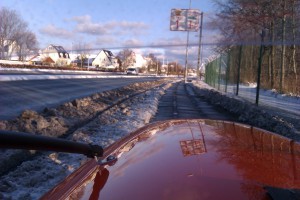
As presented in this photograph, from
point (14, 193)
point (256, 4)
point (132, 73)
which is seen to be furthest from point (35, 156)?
point (132, 73)

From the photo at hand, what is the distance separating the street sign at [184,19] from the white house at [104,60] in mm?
88788

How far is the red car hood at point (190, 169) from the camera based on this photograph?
200 centimetres

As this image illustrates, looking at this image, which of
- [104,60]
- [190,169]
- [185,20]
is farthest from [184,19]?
[104,60]

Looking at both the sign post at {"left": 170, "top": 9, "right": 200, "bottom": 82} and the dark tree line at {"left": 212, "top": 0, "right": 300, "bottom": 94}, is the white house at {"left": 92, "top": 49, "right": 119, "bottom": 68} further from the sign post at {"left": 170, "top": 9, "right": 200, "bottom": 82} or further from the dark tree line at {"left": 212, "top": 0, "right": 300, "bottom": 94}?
the dark tree line at {"left": 212, "top": 0, "right": 300, "bottom": 94}

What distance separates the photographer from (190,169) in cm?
230

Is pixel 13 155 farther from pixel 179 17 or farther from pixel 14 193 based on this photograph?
pixel 179 17

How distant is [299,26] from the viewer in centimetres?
2073

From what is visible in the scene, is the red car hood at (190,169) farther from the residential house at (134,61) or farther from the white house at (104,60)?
the residential house at (134,61)

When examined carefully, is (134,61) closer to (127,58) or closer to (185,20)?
(127,58)

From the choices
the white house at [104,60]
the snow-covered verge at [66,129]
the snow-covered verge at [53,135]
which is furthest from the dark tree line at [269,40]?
the white house at [104,60]

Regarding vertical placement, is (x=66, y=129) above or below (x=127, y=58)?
below

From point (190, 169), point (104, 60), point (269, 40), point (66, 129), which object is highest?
point (269, 40)

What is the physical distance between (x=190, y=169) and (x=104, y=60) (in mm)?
142969

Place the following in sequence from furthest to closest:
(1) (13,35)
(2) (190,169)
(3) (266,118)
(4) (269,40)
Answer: (1) (13,35)
(4) (269,40)
(3) (266,118)
(2) (190,169)
